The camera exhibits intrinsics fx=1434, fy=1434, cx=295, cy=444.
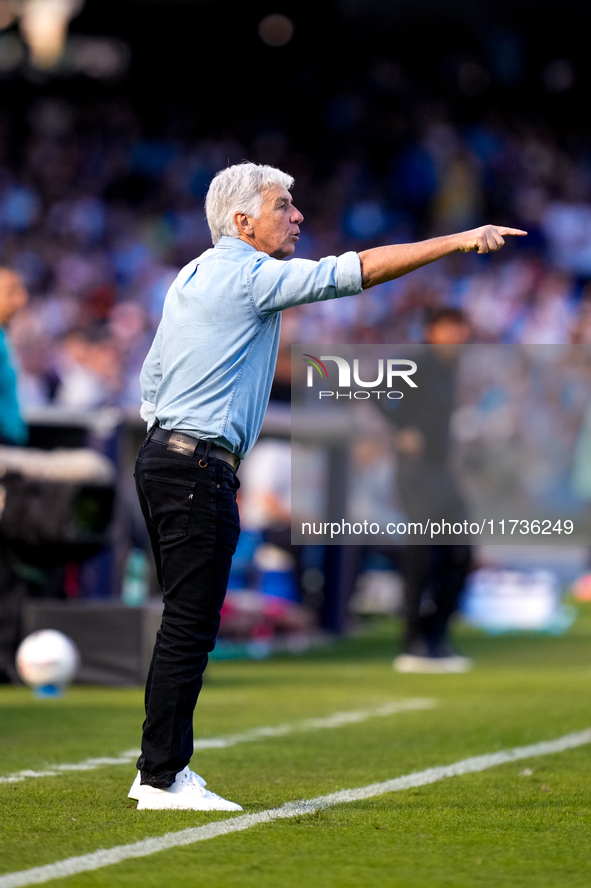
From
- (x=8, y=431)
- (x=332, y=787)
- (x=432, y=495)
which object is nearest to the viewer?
(x=332, y=787)

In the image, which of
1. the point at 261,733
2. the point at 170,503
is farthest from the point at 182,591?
the point at 261,733

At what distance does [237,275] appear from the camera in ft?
13.5

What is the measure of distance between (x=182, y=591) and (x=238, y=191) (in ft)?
3.89

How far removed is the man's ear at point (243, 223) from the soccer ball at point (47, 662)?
409 cm

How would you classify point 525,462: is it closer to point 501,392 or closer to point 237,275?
point 501,392

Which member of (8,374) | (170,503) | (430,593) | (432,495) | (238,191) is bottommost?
(430,593)

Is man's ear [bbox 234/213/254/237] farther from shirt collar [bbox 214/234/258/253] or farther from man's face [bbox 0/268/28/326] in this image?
man's face [bbox 0/268/28/326]

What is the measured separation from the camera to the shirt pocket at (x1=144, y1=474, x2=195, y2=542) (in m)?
4.14

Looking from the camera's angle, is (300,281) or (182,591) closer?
(300,281)

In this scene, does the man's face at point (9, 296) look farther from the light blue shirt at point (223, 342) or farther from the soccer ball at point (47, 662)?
the light blue shirt at point (223, 342)

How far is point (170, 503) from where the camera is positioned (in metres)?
4.17

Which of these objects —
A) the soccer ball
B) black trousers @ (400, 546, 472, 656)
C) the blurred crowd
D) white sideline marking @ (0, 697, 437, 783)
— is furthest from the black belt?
the blurred crowd

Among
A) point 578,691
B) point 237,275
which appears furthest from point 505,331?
point 237,275

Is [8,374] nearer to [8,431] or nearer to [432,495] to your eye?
[8,431]
